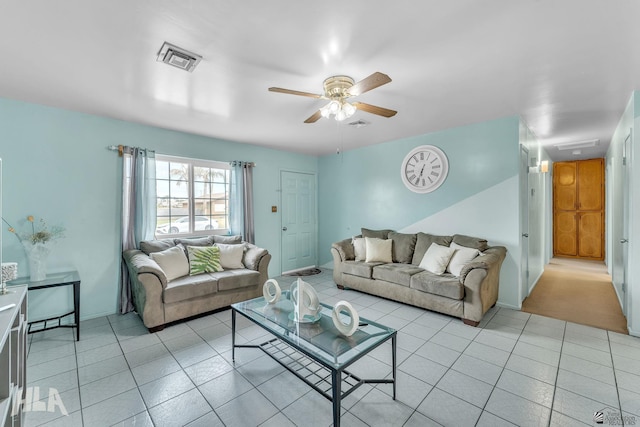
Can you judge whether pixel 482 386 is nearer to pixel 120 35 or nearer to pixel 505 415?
pixel 505 415

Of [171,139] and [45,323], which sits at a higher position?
[171,139]

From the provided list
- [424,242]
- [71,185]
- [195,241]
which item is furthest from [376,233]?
[71,185]

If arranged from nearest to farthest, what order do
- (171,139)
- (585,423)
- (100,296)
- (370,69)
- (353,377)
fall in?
(585,423) < (353,377) < (370,69) < (100,296) < (171,139)

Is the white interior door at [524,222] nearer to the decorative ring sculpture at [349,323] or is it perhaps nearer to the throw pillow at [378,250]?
the throw pillow at [378,250]

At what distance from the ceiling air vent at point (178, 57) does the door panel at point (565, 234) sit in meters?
8.14

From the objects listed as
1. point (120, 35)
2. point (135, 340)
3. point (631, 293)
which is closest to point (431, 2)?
point (120, 35)

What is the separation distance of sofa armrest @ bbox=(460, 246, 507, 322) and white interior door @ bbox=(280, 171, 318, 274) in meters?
3.23

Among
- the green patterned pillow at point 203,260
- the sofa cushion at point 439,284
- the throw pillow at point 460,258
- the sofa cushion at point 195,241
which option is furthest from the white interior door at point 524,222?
the sofa cushion at point 195,241

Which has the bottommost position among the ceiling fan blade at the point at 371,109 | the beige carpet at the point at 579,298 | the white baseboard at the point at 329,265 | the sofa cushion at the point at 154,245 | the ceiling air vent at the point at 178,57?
the beige carpet at the point at 579,298

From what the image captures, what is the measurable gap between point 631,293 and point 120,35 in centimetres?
492

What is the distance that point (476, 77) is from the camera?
2.37 m

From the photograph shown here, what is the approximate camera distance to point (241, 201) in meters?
4.61

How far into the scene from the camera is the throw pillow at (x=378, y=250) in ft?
13.9

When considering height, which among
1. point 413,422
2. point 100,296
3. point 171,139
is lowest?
point 413,422
